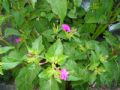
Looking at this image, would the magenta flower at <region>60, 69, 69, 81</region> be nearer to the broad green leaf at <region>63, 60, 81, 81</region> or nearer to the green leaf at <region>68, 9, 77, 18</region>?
the broad green leaf at <region>63, 60, 81, 81</region>

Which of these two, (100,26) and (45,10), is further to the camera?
(100,26)

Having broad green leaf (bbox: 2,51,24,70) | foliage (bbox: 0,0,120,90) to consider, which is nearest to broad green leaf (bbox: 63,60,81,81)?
foliage (bbox: 0,0,120,90)

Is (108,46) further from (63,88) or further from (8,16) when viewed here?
(8,16)

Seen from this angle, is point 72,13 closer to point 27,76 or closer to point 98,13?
point 98,13

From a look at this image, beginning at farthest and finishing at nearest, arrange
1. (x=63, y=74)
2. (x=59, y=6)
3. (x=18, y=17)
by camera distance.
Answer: (x=18, y=17) → (x=63, y=74) → (x=59, y=6)

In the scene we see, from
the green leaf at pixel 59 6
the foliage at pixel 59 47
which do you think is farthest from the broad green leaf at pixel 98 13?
the green leaf at pixel 59 6

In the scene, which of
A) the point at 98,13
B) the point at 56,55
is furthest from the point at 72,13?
the point at 56,55

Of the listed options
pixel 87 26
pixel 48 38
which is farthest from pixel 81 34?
pixel 48 38
